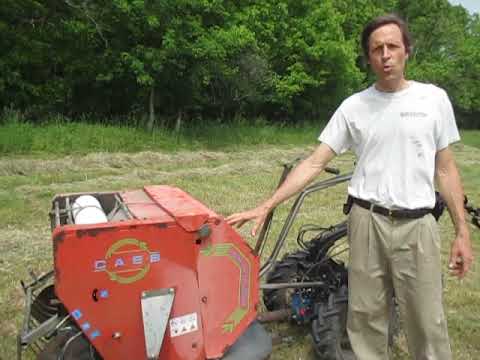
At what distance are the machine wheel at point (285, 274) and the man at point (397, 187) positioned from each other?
3.03ft

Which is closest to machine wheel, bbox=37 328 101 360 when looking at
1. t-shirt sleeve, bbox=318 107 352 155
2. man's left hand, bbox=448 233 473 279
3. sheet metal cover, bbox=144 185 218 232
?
sheet metal cover, bbox=144 185 218 232

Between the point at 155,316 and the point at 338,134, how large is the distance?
1207mm

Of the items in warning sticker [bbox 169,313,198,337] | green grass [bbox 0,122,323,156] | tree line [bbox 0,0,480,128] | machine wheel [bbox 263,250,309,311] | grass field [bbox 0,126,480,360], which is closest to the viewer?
warning sticker [bbox 169,313,198,337]

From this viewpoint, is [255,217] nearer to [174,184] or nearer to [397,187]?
[397,187]

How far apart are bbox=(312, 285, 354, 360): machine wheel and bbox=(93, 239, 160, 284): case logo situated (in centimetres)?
117

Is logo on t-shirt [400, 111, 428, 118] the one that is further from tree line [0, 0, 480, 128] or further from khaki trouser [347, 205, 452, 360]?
tree line [0, 0, 480, 128]

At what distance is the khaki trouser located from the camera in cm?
232

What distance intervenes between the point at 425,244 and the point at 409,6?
37521 millimetres

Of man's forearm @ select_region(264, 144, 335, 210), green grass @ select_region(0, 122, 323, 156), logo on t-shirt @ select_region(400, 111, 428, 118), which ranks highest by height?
logo on t-shirt @ select_region(400, 111, 428, 118)

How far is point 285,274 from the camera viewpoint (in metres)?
3.42

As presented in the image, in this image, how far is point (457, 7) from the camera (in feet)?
152

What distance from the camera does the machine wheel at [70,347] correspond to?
231cm

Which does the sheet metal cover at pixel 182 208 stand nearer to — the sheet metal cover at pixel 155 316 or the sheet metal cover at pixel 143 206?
the sheet metal cover at pixel 143 206

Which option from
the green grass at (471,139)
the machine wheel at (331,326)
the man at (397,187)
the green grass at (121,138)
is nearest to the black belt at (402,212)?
the man at (397,187)
